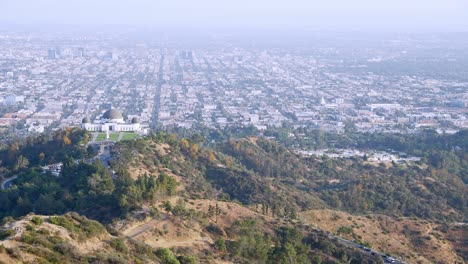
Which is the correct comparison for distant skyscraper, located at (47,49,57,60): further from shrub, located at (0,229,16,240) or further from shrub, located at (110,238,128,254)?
shrub, located at (0,229,16,240)

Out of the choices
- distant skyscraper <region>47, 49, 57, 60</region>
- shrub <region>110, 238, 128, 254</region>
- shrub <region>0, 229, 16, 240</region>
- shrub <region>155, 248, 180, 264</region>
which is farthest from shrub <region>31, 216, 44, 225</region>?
distant skyscraper <region>47, 49, 57, 60</region>

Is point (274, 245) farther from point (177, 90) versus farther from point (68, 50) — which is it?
point (68, 50)

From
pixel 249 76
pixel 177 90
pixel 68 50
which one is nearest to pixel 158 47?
pixel 68 50

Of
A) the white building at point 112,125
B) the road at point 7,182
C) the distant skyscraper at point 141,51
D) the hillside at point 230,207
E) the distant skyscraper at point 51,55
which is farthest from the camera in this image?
the distant skyscraper at point 141,51

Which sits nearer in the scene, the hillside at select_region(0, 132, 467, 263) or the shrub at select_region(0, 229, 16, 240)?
the shrub at select_region(0, 229, 16, 240)

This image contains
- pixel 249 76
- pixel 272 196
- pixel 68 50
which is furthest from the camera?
pixel 68 50

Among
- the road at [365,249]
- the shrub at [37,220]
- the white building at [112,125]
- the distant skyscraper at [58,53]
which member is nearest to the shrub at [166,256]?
the shrub at [37,220]

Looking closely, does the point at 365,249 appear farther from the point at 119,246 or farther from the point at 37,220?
the point at 37,220

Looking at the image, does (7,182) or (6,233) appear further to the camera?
(7,182)

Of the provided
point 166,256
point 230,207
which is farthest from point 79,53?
point 166,256

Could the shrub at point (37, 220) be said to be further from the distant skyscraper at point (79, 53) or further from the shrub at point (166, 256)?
the distant skyscraper at point (79, 53)

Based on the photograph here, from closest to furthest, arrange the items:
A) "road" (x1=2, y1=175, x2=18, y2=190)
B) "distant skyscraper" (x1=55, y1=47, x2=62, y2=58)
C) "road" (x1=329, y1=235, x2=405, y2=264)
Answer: "road" (x1=329, y1=235, x2=405, y2=264)
"road" (x1=2, y1=175, x2=18, y2=190)
"distant skyscraper" (x1=55, y1=47, x2=62, y2=58)
